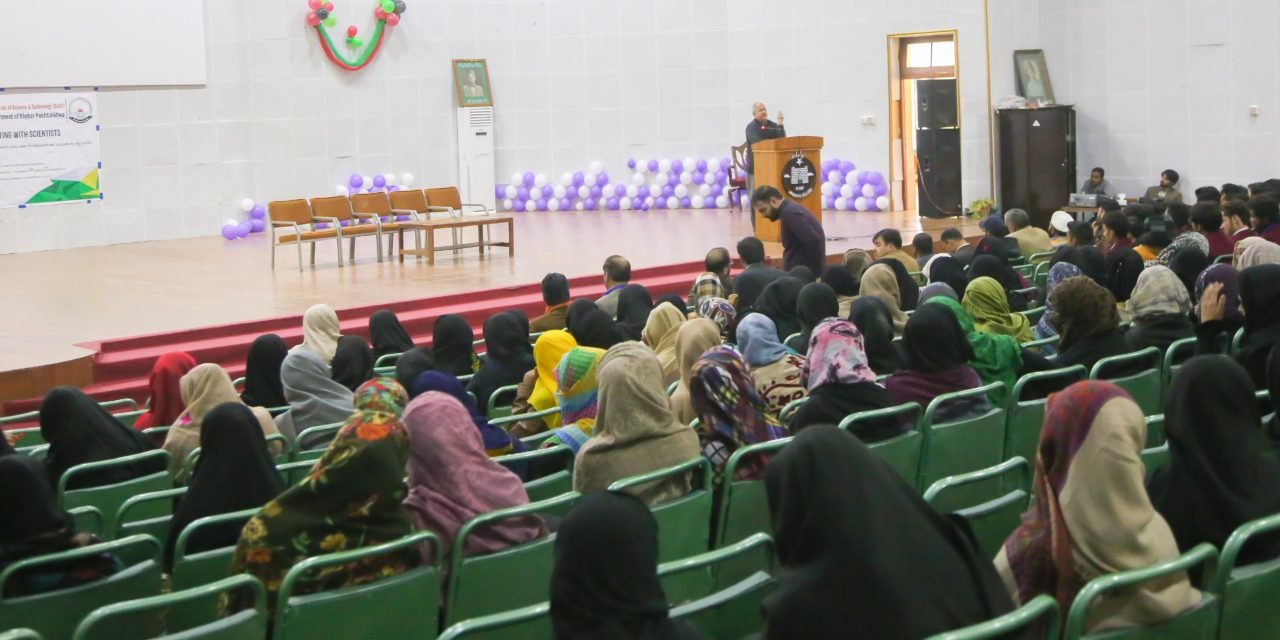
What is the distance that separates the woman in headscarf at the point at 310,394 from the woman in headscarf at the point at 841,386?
2129 mm

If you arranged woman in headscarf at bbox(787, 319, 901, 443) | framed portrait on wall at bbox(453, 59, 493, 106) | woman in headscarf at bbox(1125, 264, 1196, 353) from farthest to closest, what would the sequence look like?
framed portrait on wall at bbox(453, 59, 493, 106), woman in headscarf at bbox(1125, 264, 1196, 353), woman in headscarf at bbox(787, 319, 901, 443)

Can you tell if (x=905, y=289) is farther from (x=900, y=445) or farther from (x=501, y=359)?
(x=900, y=445)

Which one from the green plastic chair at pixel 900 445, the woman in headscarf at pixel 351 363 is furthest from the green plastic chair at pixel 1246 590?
the woman in headscarf at pixel 351 363

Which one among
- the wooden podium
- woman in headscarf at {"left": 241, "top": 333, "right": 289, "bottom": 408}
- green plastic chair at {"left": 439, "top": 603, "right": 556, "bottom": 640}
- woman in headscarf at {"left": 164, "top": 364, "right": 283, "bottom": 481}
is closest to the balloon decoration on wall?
the wooden podium

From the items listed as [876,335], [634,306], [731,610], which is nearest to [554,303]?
[634,306]

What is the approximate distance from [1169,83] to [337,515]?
1394cm

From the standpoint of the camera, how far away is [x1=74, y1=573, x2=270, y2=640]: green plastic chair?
3.15 meters

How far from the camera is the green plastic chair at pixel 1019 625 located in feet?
8.57

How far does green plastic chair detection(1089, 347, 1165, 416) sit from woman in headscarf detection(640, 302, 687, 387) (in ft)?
5.87

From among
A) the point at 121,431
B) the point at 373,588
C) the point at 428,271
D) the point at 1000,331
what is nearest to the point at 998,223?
the point at 1000,331

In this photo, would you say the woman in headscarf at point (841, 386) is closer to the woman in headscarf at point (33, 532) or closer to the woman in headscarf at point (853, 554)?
the woman in headscarf at point (853, 554)

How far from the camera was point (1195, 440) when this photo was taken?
3.48 m

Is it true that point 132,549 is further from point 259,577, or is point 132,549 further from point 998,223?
point 998,223

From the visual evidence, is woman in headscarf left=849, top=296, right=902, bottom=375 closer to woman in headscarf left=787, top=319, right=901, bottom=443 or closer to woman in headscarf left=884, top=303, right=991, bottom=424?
woman in headscarf left=884, top=303, right=991, bottom=424
